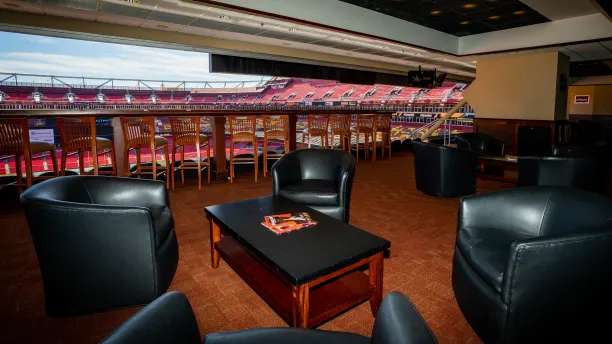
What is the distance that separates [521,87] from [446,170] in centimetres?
524

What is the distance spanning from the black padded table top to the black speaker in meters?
6.94

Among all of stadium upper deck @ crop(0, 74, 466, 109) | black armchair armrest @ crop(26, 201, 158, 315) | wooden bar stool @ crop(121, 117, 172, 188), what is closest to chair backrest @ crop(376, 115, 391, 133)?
wooden bar stool @ crop(121, 117, 172, 188)

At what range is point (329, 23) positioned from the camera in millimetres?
5398

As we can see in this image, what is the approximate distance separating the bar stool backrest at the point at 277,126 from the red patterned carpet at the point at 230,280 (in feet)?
5.04

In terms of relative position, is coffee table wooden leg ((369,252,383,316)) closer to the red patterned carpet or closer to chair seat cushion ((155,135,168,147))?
the red patterned carpet

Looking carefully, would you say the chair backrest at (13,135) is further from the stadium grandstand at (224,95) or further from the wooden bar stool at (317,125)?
the stadium grandstand at (224,95)

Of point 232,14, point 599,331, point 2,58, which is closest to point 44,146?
point 232,14

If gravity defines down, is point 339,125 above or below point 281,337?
above

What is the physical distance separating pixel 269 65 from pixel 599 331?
369 inches

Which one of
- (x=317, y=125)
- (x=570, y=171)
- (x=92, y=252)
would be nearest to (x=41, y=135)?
(x=92, y=252)

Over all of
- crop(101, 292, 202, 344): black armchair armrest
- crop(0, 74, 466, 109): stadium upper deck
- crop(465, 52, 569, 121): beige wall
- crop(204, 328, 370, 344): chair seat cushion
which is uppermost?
crop(0, 74, 466, 109): stadium upper deck

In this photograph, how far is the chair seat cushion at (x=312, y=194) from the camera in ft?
9.82

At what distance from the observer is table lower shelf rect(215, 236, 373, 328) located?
1.77 meters

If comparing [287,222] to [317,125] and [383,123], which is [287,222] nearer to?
[317,125]
